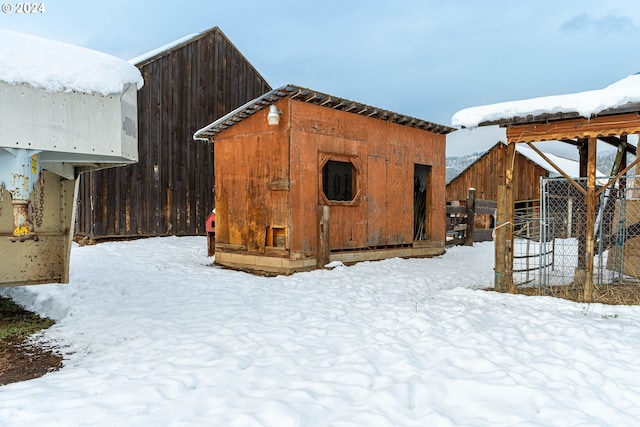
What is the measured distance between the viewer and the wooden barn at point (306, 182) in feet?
28.2

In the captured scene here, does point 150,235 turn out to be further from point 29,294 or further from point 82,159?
point 82,159

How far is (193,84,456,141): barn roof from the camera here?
8413mm

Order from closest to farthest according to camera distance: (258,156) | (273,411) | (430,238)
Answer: (273,411) → (258,156) → (430,238)

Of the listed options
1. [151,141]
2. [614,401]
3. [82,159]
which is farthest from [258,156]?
[614,401]

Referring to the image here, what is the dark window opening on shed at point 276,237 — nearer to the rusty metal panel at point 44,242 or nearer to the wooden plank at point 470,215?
the rusty metal panel at point 44,242

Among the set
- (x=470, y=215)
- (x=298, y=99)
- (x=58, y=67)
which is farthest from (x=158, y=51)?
(x=470, y=215)

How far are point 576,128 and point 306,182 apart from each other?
16.1 ft

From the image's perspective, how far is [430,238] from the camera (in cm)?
1216

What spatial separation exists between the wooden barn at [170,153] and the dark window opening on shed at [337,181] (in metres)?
4.73

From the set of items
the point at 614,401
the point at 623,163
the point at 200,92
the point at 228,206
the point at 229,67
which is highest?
the point at 229,67

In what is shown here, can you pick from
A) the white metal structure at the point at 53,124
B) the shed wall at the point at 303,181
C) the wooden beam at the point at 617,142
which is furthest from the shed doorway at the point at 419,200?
the white metal structure at the point at 53,124

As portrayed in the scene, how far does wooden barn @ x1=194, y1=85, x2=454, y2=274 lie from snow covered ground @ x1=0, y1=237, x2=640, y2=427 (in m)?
1.76

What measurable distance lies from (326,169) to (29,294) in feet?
27.4

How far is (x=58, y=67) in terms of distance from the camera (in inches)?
151
